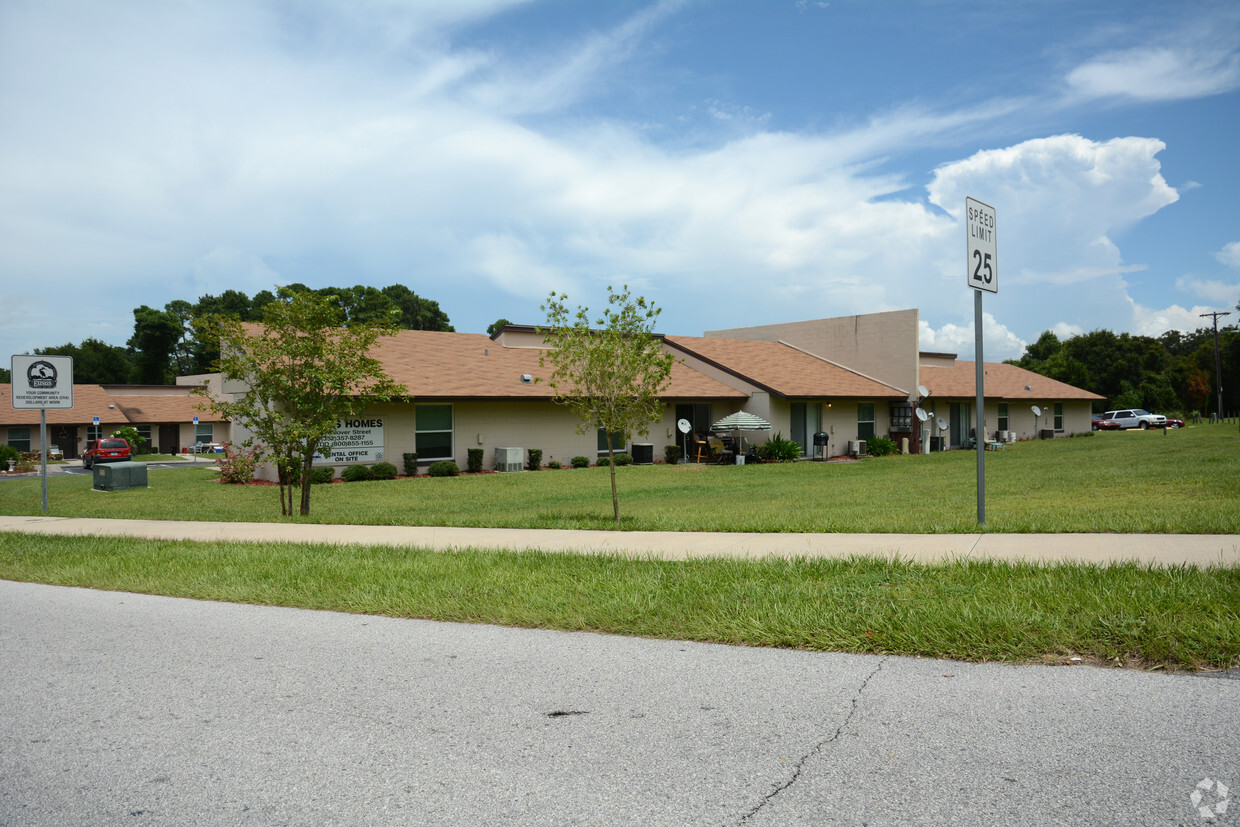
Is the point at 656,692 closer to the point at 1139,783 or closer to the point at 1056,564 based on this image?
the point at 1139,783

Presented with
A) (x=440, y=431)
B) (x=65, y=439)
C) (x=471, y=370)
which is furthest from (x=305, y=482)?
(x=65, y=439)

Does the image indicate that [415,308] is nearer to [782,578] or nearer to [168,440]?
[168,440]

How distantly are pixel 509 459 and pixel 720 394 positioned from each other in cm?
958

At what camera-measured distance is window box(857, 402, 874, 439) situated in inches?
1401

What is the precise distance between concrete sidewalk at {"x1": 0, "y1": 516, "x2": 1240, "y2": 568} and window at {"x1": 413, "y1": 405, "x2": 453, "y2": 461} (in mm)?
12999

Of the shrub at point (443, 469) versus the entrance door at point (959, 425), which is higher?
the entrance door at point (959, 425)

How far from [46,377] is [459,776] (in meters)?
17.5

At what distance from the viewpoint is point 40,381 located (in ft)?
55.7

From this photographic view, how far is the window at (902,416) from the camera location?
36.0m

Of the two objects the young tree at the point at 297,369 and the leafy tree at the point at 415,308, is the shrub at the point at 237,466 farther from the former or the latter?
Result: the leafy tree at the point at 415,308

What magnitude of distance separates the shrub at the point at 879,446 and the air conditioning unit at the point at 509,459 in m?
15.3

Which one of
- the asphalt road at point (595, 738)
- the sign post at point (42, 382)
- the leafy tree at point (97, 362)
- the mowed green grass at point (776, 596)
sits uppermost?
the leafy tree at point (97, 362)

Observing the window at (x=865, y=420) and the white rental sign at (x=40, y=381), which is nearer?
the white rental sign at (x=40, y=381)

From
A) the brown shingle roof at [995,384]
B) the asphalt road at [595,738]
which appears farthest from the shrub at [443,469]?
the brown shingle roof at [995,384]
